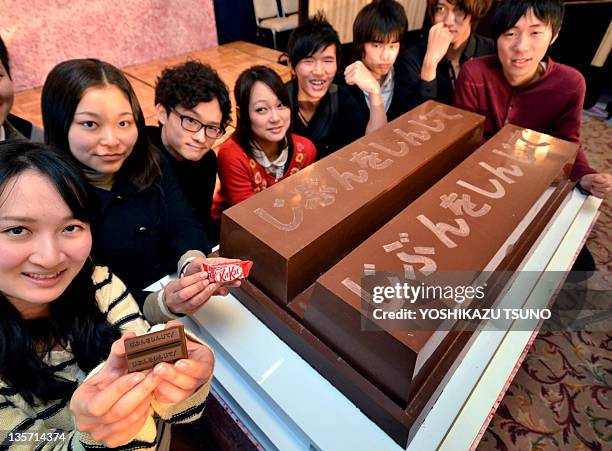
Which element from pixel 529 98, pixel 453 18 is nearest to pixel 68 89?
pixel 529 98

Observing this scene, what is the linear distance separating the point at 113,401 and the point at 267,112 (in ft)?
3.28

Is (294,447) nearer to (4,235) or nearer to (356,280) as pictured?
(356,280)

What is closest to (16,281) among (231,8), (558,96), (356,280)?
(356,280)

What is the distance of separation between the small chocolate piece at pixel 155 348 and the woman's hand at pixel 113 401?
0.02 m

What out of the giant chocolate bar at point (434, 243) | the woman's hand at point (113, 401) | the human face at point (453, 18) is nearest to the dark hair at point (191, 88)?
the giant chocolate bar at point (434, 243)

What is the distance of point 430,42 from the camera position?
1.78 meters

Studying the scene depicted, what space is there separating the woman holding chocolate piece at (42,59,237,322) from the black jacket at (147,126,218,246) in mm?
158

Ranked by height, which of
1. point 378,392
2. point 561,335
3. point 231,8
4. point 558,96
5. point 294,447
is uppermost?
point 231,8

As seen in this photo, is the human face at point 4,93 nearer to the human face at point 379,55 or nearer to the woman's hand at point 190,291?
the woman's hand at point 190,291

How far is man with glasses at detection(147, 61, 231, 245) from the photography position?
4.01ft

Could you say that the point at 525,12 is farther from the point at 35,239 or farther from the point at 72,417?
the point at 72,417

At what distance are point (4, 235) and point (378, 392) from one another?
2.22 ft

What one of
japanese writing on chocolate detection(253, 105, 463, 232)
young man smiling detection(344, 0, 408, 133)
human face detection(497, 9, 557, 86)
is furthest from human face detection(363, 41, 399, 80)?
japanese writing on chocolate detection(253, 105, 463, 232)

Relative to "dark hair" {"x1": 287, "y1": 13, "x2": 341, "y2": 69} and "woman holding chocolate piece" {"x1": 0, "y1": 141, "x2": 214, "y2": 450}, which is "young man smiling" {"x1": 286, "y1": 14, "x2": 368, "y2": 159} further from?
"woman holding chocolate piece" {"x1": 0, "y1": 141, "x2": 214, "y2": 450}
